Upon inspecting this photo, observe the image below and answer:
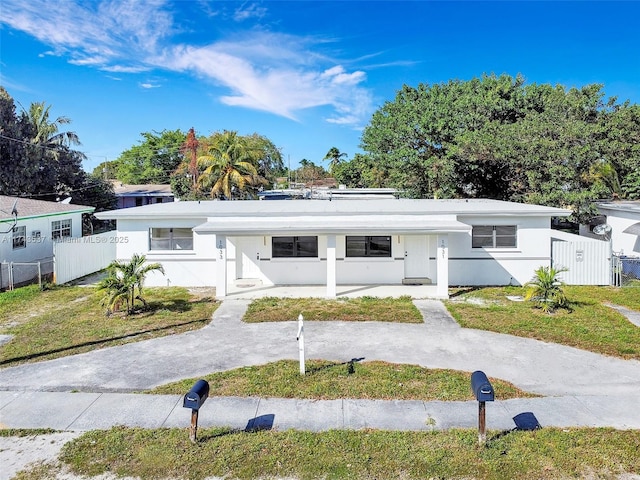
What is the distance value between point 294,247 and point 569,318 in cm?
801

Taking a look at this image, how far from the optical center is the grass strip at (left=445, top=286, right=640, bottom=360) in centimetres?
902

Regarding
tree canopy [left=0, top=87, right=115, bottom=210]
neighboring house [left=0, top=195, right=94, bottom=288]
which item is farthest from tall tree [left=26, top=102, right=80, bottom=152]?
neighboring house [left=0, top=195, right=94, bottom=288]

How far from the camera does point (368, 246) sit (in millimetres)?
14375

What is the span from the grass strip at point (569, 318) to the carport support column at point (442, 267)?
0.37 m

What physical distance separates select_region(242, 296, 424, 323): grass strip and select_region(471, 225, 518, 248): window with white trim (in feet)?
11.4

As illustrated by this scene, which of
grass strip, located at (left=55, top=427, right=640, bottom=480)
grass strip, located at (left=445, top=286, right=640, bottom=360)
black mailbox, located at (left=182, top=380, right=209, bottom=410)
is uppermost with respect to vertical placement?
black mailbox, located at (left=182, top=380, right=209, bottom=410)

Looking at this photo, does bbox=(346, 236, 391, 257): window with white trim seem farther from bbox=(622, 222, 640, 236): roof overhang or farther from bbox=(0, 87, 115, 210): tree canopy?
bbox=(0, 87, 115, 210): tree canopy

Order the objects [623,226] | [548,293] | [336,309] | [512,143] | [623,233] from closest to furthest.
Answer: [548,293] → [336,309] → [623,233] → [623,226] → [512,143]

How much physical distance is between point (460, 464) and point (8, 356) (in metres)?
8.26

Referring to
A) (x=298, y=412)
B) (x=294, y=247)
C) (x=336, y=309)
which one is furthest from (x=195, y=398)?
(x=294, y=247)

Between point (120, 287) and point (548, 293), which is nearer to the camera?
point (120, 287)

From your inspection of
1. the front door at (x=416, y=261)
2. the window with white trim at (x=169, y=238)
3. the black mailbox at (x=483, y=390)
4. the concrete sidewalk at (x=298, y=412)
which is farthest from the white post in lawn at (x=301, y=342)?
the window with white trim at (x=169, y=238)

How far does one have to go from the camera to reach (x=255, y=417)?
6.03 metres

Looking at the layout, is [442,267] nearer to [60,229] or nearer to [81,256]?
[81,256]
